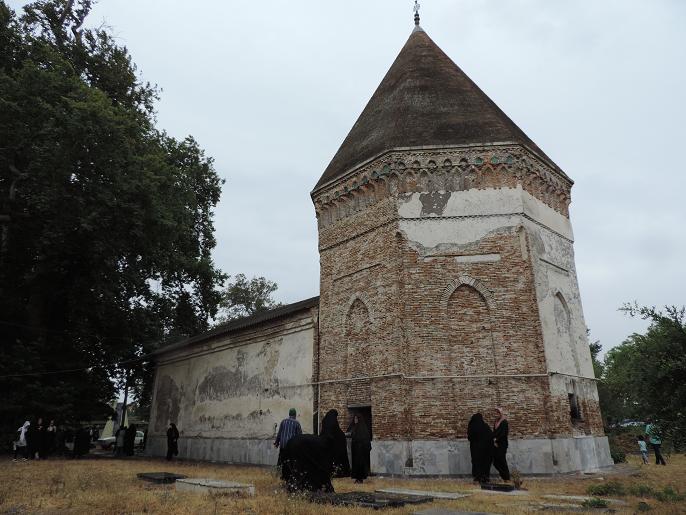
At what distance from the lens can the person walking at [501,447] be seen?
406 inches

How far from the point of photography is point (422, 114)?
1460cm

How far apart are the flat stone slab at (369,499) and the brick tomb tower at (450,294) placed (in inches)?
145

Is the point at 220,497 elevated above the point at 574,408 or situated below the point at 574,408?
below

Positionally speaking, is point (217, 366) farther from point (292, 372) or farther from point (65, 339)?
point (65, 339)

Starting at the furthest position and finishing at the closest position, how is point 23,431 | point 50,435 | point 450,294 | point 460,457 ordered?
1. point 50,435
2. point 23,431
3. point 450,294
4. point 460,457

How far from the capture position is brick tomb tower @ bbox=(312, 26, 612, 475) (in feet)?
37.9

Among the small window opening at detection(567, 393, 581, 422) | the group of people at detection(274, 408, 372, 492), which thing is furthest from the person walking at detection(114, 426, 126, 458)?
the small window opening at detection(567, 393, 581, 422)

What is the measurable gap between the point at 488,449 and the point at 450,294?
369 centimetres

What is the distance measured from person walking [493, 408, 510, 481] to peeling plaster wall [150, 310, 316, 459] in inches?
221

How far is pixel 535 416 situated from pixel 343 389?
4.81 meters

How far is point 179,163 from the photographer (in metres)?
23.4

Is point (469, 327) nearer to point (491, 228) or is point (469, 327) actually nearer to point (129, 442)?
point (491, 228)

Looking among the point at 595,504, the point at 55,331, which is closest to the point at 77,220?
the point at 55,331

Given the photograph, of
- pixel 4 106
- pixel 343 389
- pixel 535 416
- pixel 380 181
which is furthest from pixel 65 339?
pixel 535 416
